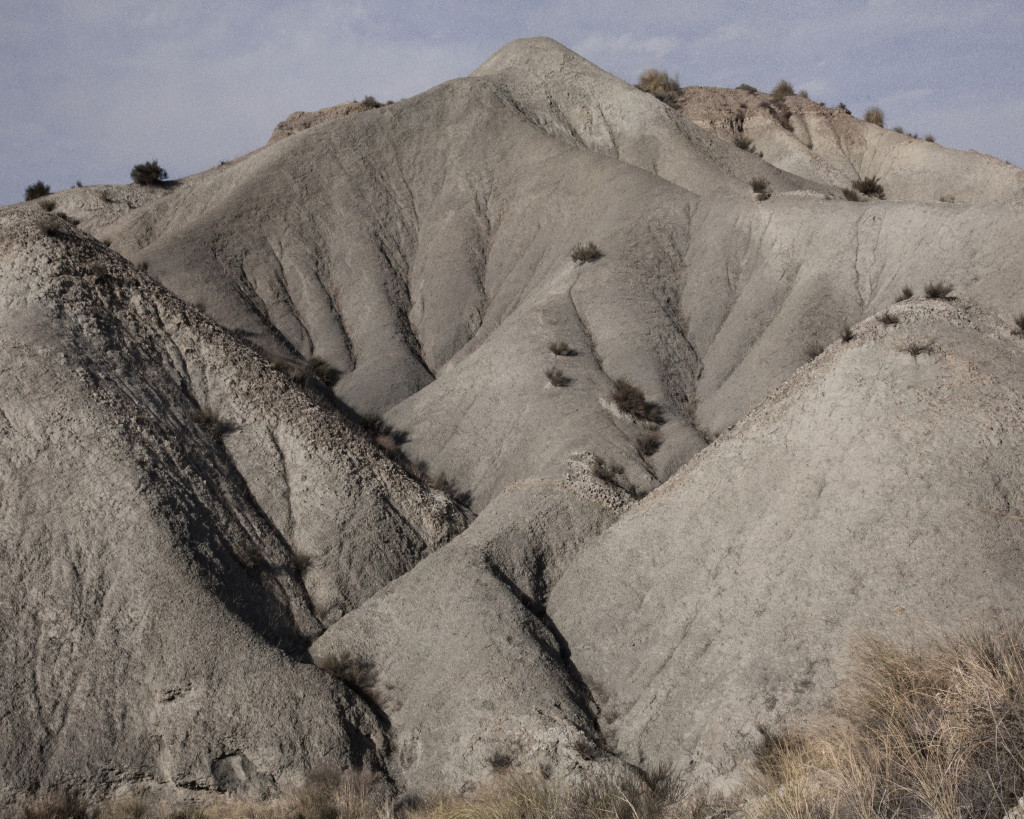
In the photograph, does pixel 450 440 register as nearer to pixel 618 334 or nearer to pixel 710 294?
pixel 618 334

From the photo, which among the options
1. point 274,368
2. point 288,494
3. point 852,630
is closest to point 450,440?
point 274,368

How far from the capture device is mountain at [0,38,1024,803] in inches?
510

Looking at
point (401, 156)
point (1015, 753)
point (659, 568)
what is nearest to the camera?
point (1015, 753)

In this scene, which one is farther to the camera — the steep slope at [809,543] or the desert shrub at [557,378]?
the desert shrub at [557,378]

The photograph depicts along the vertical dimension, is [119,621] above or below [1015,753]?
above

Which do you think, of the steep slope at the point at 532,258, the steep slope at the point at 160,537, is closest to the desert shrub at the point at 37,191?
the steep slope at the point at 532,258

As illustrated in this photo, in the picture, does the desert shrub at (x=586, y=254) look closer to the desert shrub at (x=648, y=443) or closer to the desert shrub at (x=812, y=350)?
the desert shrub at (x=812, y=350)

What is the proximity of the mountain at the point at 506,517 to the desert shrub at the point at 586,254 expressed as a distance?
5.67ft

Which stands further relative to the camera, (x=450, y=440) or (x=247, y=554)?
(x=450, y=440)

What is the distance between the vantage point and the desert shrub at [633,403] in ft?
84.5

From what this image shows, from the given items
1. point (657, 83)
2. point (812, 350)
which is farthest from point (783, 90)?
point (812, 350)

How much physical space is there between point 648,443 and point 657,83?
38399 millimetres

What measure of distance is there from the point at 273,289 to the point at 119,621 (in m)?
22.7

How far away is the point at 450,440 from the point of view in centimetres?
2628
